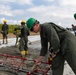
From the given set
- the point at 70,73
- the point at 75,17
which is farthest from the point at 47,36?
the point at 75,17

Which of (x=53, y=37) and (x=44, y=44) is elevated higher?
(x=53, y=37)

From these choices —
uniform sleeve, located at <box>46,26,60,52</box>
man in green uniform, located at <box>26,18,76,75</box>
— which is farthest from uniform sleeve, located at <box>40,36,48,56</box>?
uniform sleeve, located at <box>46,26,60,52</box>

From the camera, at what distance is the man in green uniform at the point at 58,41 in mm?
5777

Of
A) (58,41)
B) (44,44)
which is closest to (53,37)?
(58,41)

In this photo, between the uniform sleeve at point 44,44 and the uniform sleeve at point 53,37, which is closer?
the uniform sleeve at point 53,37

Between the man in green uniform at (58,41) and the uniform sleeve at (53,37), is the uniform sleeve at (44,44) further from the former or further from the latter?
the uniform sleeve at (53,37)

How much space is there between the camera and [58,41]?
19.0 ft

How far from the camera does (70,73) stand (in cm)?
853

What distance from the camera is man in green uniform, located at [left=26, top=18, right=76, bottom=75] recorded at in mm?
5777

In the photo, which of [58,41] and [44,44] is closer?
[58,41]

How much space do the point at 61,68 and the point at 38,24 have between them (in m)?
1.22

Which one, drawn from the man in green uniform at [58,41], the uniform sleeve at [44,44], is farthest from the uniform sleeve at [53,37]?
the uniform sleeve at [44,44]

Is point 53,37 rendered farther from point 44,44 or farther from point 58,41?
point 44,44

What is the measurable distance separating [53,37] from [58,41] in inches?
5.6
